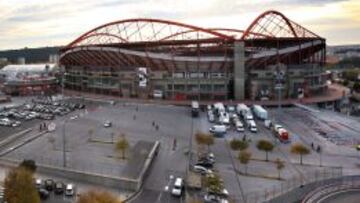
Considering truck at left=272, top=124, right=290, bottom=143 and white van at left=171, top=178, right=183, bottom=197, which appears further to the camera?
truck at left=272, top=124, right=290, bottom=143

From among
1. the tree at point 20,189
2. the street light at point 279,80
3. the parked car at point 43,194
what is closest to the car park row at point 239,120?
the street light at point 279,80

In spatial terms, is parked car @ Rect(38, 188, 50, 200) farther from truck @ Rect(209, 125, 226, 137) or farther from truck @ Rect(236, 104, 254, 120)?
truck @ Rect(236, 104, 254, 120)

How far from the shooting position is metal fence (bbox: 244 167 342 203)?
82.7ft

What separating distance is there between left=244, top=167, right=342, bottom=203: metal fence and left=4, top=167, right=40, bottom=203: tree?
11462 millimetres

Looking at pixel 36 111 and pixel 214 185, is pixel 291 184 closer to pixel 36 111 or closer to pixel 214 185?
pixel 214 185

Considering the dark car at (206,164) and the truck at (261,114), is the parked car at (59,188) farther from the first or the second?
the truck at (261,114)

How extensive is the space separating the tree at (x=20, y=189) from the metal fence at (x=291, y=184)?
11.5 m

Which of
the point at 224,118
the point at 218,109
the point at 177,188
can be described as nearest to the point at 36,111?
the point at 218,109

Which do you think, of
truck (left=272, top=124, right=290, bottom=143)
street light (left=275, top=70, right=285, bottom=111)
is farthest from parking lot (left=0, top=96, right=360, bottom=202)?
street light (left=275, top=70, right=285, bottom=111)

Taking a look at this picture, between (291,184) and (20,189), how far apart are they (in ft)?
52.3

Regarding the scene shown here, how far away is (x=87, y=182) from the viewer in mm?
28188

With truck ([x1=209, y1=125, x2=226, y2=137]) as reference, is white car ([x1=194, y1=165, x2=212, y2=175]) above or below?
below

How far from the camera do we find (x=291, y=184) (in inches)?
1077

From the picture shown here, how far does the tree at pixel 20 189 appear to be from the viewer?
67.9 ft
